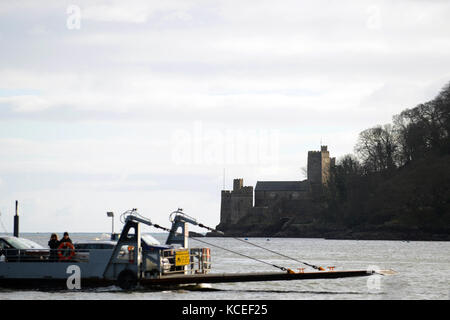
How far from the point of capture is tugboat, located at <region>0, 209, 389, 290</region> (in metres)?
32.0

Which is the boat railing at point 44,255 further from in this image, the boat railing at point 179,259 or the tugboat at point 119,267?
the boat railing at point 179,259

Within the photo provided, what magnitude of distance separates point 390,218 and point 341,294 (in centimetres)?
11503

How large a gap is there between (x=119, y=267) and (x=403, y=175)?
119 meters

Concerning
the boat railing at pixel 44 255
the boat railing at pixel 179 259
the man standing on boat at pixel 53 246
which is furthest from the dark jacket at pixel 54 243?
the boat railing at pixel 179 259

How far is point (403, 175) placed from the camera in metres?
146

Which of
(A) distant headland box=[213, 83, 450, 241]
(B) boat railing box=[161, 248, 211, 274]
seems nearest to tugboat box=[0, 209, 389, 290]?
(B) boat railing box=[161, 248, 211, 274]

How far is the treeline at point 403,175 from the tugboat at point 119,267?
113 m

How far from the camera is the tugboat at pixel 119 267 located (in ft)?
105

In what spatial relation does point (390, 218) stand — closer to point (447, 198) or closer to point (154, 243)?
point (447, 198)

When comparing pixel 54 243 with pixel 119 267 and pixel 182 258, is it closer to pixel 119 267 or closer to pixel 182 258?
pixel 119 267

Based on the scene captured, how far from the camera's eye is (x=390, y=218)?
148625 millimetres
